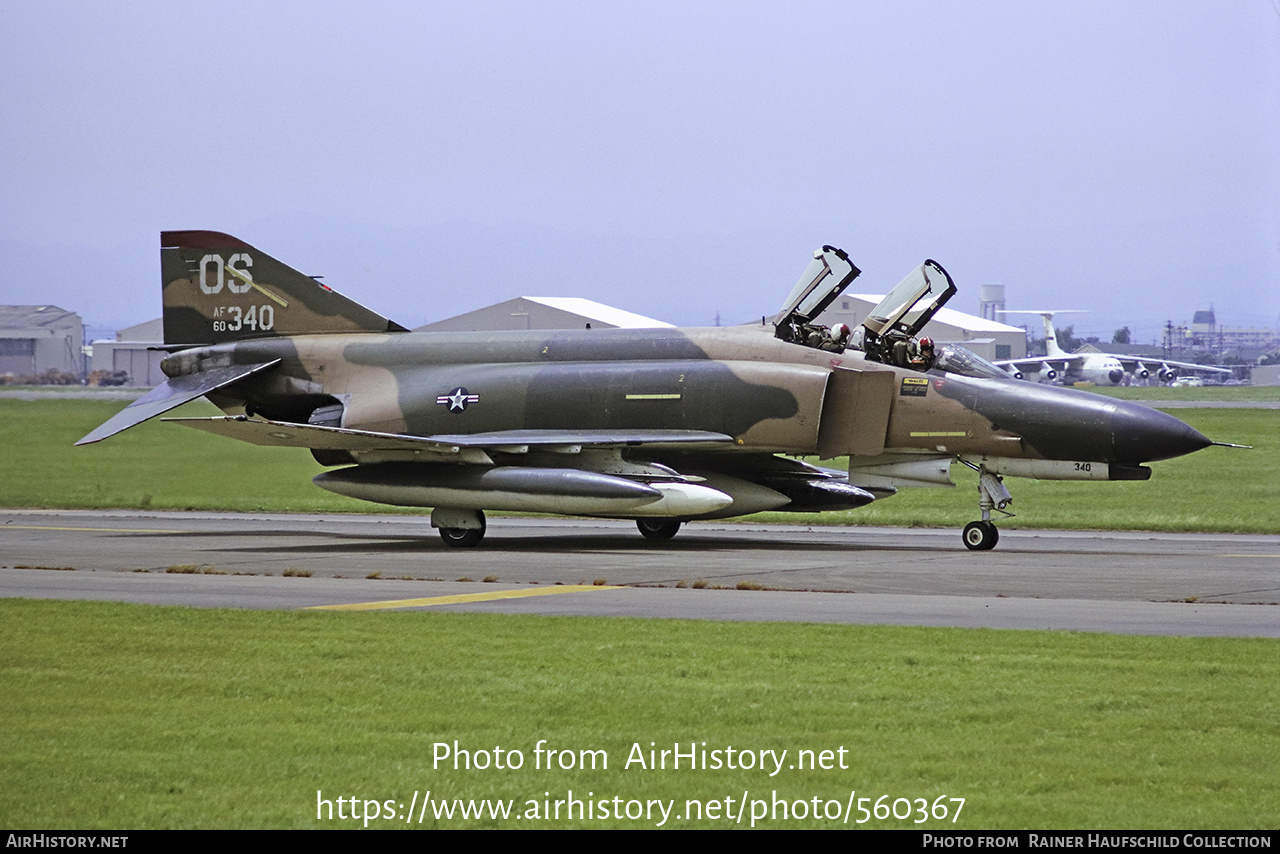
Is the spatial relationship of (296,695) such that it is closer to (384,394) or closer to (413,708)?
(413,708)

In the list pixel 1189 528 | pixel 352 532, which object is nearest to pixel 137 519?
pixel 352 532

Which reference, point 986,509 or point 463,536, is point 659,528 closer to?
point 463,536

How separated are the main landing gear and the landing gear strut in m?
6.34

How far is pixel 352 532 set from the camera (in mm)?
21891

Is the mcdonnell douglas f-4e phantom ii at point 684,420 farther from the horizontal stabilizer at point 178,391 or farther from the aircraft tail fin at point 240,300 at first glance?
the aircraft tail fin at point 240,300

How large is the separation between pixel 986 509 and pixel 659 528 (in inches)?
180

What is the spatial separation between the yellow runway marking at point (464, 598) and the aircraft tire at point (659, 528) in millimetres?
5975

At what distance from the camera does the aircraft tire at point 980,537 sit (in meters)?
17.9

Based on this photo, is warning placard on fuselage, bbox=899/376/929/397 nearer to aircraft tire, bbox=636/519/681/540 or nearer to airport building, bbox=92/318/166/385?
aircraft tire, bbox=636/519/681/540

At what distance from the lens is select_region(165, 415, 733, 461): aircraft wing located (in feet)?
61.7

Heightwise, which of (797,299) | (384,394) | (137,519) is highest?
(797,299)

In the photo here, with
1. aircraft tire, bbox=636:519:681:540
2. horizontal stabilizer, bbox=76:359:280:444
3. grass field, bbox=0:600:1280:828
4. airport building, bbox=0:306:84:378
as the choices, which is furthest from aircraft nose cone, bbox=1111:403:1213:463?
airport building, bbox=0:306:84:378

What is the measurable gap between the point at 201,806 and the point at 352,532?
636 inches

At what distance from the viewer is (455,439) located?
1948 cm
